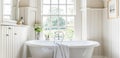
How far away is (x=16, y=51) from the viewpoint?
10.4 ft

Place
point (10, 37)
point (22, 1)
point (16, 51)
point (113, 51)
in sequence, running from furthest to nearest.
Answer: point (22, 1)
point (113, 51)
point (16, 51)
point (10, 37)

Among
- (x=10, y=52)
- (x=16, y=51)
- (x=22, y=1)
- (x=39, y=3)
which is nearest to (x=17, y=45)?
(x=16, y=51)

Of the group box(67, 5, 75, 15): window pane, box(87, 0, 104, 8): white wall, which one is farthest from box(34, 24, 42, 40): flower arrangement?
box(87, 0, 104, 8): white wall

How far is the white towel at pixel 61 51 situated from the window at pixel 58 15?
47.0 inches

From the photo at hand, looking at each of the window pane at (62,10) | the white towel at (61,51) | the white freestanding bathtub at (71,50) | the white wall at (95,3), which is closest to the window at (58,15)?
the window pane at (62,10)

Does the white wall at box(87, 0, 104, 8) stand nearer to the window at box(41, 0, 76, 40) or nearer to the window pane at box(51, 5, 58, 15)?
the window at box(41, 0, 76, 40)

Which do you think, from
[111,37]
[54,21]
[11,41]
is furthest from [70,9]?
[11,41]

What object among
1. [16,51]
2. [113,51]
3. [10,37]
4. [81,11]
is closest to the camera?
[10,37]

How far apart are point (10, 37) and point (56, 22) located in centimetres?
190

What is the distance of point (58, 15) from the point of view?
4.48 meters

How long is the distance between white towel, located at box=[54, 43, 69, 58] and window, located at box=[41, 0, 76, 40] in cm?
119

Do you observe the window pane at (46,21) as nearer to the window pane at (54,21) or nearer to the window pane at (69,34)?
the window pane at (54,21)

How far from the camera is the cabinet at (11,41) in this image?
239cm

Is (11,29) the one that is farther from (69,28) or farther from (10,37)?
(69,28)
